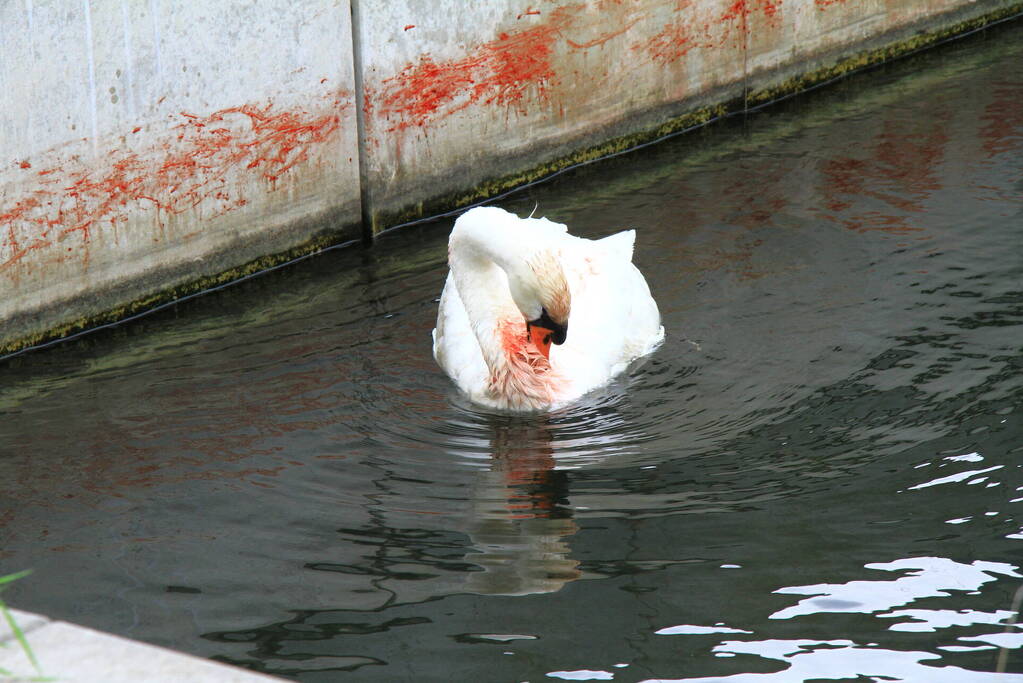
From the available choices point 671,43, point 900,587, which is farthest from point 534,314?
point 671,43

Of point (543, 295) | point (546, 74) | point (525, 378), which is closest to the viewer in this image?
point (543, 295)

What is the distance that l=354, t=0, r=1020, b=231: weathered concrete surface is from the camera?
952 centimetres

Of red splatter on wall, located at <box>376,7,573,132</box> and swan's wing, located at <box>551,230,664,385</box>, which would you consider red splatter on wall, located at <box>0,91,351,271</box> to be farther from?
swan's wing, located at <box>551,230,664,385</box>

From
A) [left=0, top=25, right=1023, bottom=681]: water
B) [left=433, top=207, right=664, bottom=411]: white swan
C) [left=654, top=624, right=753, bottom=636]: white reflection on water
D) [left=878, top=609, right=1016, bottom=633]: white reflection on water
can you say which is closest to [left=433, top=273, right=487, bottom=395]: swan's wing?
[left=433, top=207, right=664, bottom=411]: white swan

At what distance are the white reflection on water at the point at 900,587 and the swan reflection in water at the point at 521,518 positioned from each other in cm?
91

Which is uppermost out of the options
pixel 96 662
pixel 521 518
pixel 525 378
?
pixel 525 378

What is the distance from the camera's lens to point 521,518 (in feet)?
19.8

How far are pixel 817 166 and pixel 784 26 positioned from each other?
6.96ft

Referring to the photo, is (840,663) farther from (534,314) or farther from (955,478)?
(534,314)

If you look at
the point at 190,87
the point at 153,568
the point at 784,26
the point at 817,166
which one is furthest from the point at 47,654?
the point at 784,26

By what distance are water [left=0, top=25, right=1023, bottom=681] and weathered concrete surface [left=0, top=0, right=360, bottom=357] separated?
1.08 ft

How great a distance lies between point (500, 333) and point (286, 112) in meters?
2.65

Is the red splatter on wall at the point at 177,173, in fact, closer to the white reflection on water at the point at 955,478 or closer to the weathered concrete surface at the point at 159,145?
the weathered concrete surface at the point at 159,145

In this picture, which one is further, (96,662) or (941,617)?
(941,617)
